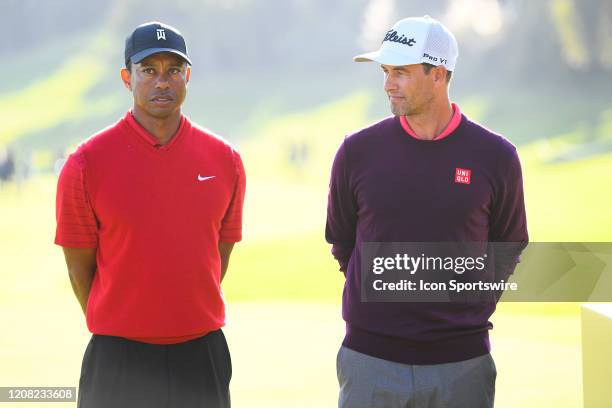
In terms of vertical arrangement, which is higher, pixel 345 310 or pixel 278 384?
pixel 345 310

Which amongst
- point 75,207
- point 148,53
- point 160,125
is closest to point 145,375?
point 75,207

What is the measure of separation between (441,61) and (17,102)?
4473 centimetres

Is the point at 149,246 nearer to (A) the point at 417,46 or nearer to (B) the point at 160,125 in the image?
(B) the point at 160,125

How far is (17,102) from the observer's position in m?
45.5

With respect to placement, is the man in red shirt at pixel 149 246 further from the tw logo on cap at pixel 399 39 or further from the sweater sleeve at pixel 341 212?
the tw logo on cap at pixel 399 39

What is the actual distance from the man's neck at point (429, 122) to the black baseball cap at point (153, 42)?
90 cm

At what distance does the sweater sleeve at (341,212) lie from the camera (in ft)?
11.5

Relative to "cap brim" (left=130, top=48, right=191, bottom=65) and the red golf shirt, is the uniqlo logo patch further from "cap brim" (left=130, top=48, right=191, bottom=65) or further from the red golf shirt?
"cap brim" (left=130, top=48, right=191, bottom=65)

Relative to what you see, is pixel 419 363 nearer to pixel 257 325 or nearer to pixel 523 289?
pixel 257 325

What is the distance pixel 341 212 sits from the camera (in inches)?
141

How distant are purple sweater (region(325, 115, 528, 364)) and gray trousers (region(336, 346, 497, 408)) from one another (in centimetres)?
3

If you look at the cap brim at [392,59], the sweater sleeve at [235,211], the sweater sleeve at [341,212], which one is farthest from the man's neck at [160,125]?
the cap brim at [392,59]

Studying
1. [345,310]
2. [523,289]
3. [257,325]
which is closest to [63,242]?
[345,310]

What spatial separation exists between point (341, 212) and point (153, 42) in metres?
0.97
